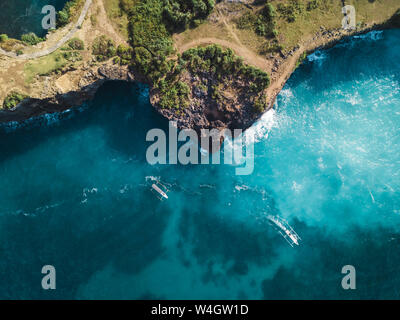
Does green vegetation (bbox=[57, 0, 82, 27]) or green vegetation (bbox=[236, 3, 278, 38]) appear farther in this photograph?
green vegetation (bbox=[57, 0, 82, 27])

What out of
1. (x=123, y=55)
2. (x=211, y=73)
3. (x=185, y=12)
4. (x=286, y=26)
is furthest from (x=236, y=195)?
(x=185, y=12)

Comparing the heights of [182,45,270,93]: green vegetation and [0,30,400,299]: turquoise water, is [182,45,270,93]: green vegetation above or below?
above

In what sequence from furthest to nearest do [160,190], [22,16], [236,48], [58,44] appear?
[160,190] → [22,16] → [236,48] → [58,44]

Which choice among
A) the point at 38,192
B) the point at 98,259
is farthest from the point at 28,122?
the point at 98,259

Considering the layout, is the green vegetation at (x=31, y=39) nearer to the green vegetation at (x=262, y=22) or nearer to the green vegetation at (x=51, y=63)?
the green vegetation at (x=51, y=63)

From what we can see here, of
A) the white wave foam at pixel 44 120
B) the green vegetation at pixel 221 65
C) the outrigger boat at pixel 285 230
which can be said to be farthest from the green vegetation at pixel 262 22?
the outrigger boat at pixel 285 230

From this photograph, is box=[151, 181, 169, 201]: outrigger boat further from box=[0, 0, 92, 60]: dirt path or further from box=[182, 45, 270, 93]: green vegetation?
box=[0, 0, 92, 60]: dirt path

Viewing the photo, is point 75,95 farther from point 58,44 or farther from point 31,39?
point 31,39

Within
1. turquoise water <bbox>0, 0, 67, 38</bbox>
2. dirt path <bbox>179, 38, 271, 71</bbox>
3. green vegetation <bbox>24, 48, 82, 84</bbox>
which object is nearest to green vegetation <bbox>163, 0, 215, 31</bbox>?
dirt path <bbox>179, 38, 271, 71</bbox>
